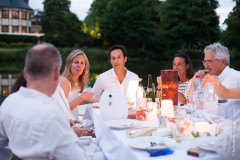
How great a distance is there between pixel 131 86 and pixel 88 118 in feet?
2.98

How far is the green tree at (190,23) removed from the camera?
35.2 metres

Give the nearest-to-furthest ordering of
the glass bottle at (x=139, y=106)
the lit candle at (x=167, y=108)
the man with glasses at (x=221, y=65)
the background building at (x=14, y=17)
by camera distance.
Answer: the lit candle at (x=167, y=108) → the glass bottle at (x=139, y=106) → the man with glasses at (x=221, y=65) → the background building at (x=14, y=17)

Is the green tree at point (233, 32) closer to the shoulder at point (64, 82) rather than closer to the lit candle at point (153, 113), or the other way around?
the shoulder at point (64, 82)

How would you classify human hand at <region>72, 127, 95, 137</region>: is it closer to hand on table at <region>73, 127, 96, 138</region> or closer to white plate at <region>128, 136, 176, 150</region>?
hand on table at <region>73, 127, 96, 138</region>

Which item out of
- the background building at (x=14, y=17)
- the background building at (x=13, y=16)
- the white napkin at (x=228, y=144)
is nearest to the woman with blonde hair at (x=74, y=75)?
the white napkin at (x=228, y=144)

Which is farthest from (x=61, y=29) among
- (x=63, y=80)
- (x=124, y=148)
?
(x=124, y=148)

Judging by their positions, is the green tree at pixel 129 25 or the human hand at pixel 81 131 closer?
the human hand at pixel 81 131

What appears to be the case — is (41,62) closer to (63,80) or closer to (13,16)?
(63,80)

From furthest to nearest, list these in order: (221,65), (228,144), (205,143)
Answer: (221,65) < (205,143) < (228,144)

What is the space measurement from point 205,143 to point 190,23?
35623 millimetres

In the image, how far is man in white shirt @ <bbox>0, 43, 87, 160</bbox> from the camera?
1321 millimetres

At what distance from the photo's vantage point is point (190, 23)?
3569cm

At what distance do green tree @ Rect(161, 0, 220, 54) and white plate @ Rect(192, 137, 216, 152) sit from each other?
3454 cm

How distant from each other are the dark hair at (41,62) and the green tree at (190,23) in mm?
34879
